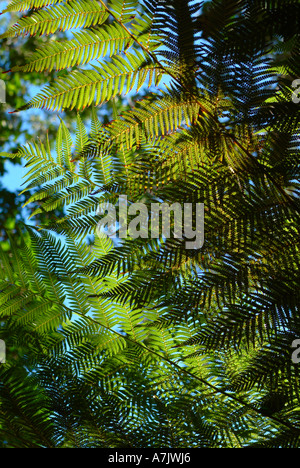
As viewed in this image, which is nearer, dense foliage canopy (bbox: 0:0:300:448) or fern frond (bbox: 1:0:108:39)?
dense foliage canopy (bbox: 0:0:300:448)

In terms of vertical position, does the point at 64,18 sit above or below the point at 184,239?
above

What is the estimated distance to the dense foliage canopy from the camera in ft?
2.39

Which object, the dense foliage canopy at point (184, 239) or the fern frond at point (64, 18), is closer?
the dense foliage canopy at point (184, 239)

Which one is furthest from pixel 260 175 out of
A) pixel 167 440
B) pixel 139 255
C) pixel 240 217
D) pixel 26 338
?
pixel 26 338

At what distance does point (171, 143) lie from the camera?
0.85 metres

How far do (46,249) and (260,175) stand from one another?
698 millimetres

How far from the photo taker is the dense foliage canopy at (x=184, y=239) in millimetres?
727

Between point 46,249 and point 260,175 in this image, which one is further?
point 46,249

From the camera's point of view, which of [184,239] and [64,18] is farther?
[64,18]

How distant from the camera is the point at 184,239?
0.76 metres

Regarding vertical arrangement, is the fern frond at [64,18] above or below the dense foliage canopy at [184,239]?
above

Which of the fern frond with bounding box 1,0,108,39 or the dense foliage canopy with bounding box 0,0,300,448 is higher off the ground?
the fern frond with bounding box 1,0,108,39
